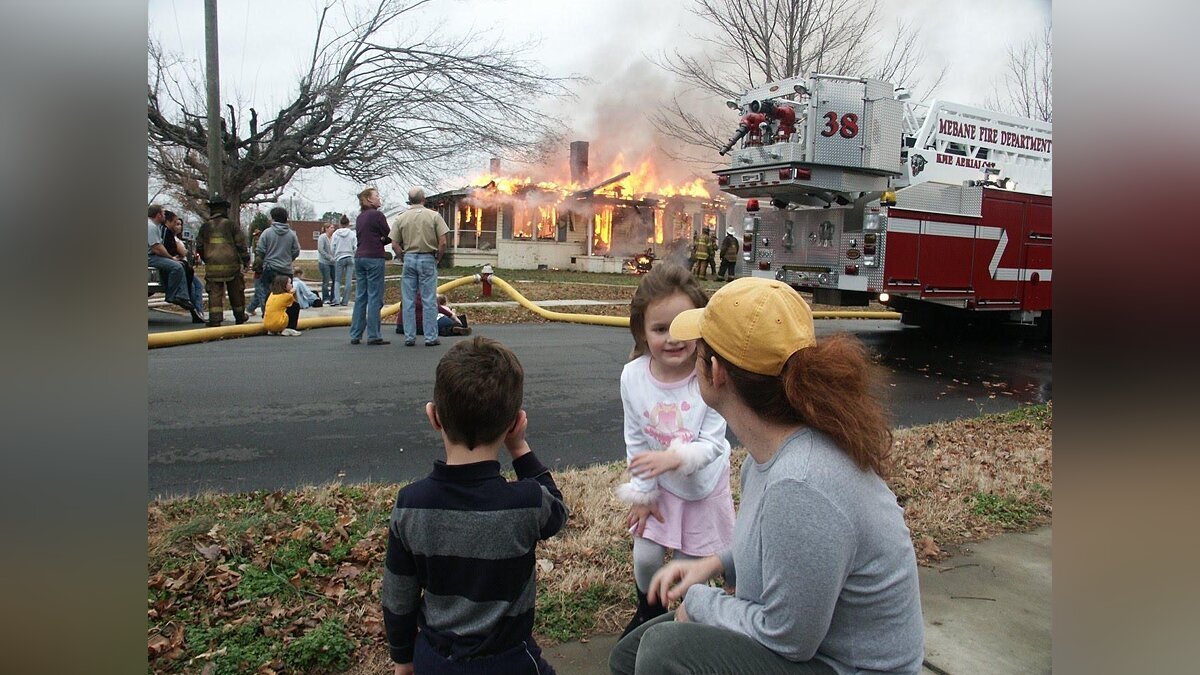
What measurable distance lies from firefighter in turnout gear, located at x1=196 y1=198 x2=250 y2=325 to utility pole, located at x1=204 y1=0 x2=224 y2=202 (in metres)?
0.63

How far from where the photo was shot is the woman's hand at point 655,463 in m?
2.27

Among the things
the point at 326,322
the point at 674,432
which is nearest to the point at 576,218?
the point at 326,322

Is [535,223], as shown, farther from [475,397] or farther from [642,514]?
[475,397]

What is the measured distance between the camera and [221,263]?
33.8 feet

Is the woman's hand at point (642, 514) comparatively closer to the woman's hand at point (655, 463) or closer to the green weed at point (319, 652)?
the woman's hand at point (655, 463)

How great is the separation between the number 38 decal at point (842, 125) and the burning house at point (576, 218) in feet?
56.2

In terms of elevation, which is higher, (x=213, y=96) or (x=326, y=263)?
(x=213, y=96)

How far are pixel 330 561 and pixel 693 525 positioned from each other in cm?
151

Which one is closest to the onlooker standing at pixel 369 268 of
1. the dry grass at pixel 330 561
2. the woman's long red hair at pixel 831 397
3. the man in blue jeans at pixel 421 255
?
the man in blue jeans at pixel 421 255

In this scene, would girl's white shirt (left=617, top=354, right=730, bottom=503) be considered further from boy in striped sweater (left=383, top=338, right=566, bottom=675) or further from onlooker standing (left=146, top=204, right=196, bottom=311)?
onlooker standing (left=146, top=204, right=196, bottom=311)

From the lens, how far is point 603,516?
369cm

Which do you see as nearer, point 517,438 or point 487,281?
point 517,438
